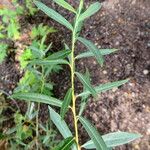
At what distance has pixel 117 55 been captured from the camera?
3.93 m

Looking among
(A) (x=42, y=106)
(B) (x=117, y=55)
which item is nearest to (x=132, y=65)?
(B) (x=117, y=55)

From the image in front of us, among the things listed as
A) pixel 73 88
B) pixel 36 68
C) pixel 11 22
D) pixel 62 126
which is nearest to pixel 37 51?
pixel 36 68

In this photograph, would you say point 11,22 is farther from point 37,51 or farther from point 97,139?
point 97,139

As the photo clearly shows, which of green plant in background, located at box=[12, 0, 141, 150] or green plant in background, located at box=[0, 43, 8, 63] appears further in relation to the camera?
green plant in background, located at box=[0, 43, 8, 63]

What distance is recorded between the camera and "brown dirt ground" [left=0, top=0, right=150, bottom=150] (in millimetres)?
3592

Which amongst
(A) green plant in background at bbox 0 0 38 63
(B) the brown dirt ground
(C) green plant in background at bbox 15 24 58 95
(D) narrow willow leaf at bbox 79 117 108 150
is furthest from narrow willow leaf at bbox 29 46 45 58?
(D) narrow willow leaf at bbox 79 117 108 150

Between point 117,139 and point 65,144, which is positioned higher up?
point 65,144

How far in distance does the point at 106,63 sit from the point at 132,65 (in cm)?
29

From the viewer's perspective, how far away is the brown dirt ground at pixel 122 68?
141 inches

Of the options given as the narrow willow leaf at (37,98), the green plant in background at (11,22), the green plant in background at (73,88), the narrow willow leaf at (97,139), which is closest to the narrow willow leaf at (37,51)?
the green plant in background at (11,22)

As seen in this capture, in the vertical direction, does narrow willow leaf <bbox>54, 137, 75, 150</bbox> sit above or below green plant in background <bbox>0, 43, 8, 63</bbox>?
below

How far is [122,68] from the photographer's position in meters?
3.84

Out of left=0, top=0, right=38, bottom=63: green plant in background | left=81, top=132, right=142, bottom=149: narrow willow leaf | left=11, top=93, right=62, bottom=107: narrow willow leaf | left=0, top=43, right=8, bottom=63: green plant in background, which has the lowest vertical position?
left=81, top=132, right=142, bottom=149: narrow willow leaf

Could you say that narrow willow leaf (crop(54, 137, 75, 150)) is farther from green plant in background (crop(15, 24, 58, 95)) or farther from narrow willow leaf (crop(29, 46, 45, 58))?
narrow willow leaf (crop(29, 46, 45, 58))
